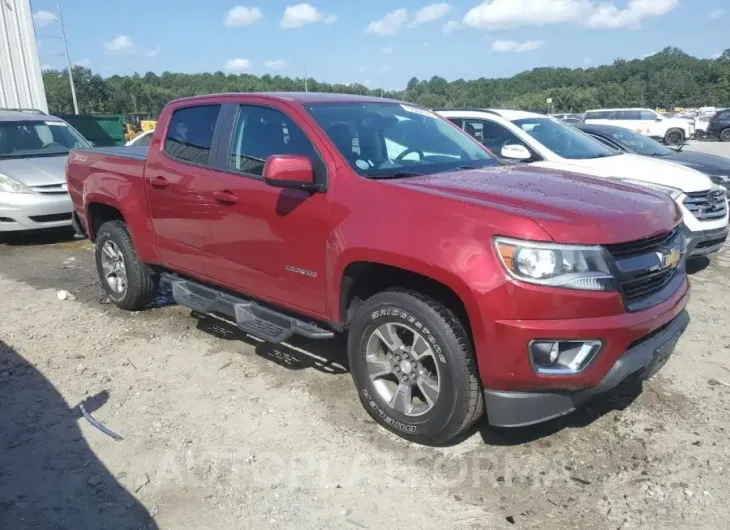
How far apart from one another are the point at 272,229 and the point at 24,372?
2207mm

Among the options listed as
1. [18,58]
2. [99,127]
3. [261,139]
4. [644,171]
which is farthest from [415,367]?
[18,58]

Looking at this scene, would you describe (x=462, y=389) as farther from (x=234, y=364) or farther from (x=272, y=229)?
(x=234, y=364)

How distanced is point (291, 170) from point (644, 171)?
504 cm

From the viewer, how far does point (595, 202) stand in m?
3.18

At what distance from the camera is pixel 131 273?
5383 mm

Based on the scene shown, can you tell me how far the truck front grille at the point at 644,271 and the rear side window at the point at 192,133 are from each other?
2.84 meters

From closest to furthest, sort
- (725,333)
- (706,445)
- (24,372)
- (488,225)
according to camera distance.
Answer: (488,225), (706,445), (24,372), (725,333)

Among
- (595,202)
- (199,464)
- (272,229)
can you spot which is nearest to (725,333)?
(595,202)

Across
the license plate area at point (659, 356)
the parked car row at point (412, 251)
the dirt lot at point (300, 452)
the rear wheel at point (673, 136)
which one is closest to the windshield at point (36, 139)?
the parked car row at point (412, 251)

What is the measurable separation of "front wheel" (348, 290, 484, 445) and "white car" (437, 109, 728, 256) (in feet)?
11.1

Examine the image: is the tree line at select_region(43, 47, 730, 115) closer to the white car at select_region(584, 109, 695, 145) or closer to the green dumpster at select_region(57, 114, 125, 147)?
the white car at select_region(584, 109, 695, 145)

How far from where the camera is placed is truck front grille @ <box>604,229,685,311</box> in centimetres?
292

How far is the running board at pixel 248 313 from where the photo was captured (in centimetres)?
386

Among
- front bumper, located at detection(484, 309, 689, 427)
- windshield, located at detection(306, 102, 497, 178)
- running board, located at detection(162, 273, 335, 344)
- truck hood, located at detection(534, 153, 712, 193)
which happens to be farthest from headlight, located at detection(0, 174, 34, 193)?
front bumper, located at detection(484, 309, 689, 427)
